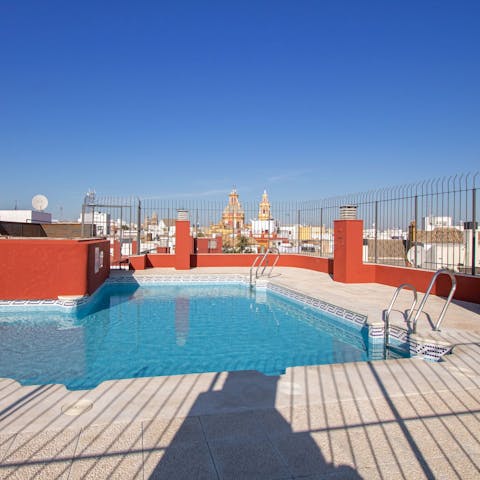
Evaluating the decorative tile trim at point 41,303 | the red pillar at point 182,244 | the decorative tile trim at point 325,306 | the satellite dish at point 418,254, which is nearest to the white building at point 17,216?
the red pillar at point 182,244

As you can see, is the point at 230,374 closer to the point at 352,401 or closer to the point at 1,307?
the point at 352,401

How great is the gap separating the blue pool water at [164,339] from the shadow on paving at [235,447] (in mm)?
2293

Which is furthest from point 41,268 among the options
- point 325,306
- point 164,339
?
point 325,306

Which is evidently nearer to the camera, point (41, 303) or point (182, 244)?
point (41, 303)

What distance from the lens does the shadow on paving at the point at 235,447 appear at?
7.73 feet

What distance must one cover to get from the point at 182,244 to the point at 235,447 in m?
11.5

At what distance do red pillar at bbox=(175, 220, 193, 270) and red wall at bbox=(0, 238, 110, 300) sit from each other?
16.1 ft

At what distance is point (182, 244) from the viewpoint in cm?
1382

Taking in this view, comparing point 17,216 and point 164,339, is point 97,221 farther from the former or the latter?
Result: point 164,339

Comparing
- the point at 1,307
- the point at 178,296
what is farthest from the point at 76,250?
the point at 178,296

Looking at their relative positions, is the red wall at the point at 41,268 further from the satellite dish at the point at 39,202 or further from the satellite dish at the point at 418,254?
the satellite dish at the point at 39,202

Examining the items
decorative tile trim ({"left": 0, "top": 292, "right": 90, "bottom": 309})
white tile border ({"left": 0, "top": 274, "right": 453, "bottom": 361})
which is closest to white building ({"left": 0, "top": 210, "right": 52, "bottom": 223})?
white tile border ({"left": 0, "top": 274, "right": 453, "bottom": 361})

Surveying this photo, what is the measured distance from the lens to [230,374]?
393 cm

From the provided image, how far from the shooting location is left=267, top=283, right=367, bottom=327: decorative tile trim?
6.91m
